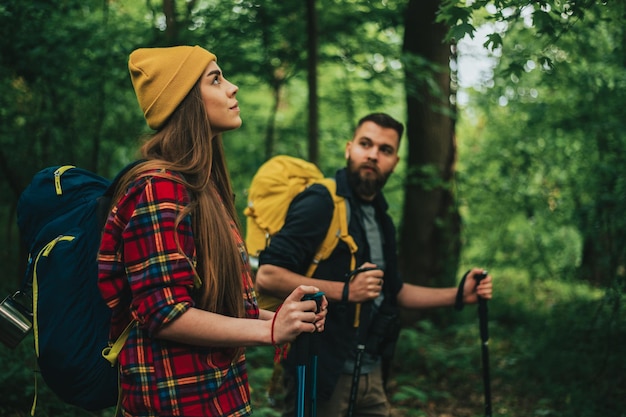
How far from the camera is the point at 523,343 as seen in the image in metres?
7.78

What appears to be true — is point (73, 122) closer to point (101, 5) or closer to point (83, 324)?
point (101, 5)

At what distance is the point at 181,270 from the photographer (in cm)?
191

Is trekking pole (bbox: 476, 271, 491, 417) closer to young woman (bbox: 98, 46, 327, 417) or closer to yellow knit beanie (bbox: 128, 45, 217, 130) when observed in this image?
young woman (bbox: 98, 46, 327, 417)

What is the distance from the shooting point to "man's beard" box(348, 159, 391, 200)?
372 cm

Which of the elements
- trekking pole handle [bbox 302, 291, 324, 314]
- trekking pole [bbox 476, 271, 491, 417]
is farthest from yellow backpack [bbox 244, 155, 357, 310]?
trekking pole handle [bbox 302, 291, 324, 314]

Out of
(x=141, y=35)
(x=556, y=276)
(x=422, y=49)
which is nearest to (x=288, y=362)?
(x=141, y=35)

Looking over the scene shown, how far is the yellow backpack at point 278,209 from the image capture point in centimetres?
349

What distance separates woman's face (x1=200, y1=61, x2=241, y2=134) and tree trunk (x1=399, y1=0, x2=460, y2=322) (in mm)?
5182

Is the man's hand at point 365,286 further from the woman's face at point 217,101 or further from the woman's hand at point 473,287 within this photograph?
→ the woman's face at point 217,101

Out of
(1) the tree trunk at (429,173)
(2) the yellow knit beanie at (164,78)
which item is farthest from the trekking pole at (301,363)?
(1) the tree trunk at (429,173)

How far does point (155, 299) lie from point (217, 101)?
793mm

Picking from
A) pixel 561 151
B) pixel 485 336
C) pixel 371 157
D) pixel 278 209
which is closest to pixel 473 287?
pixel 485 336

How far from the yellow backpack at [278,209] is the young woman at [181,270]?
1.22 m

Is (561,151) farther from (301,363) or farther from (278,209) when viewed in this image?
(301,363)
